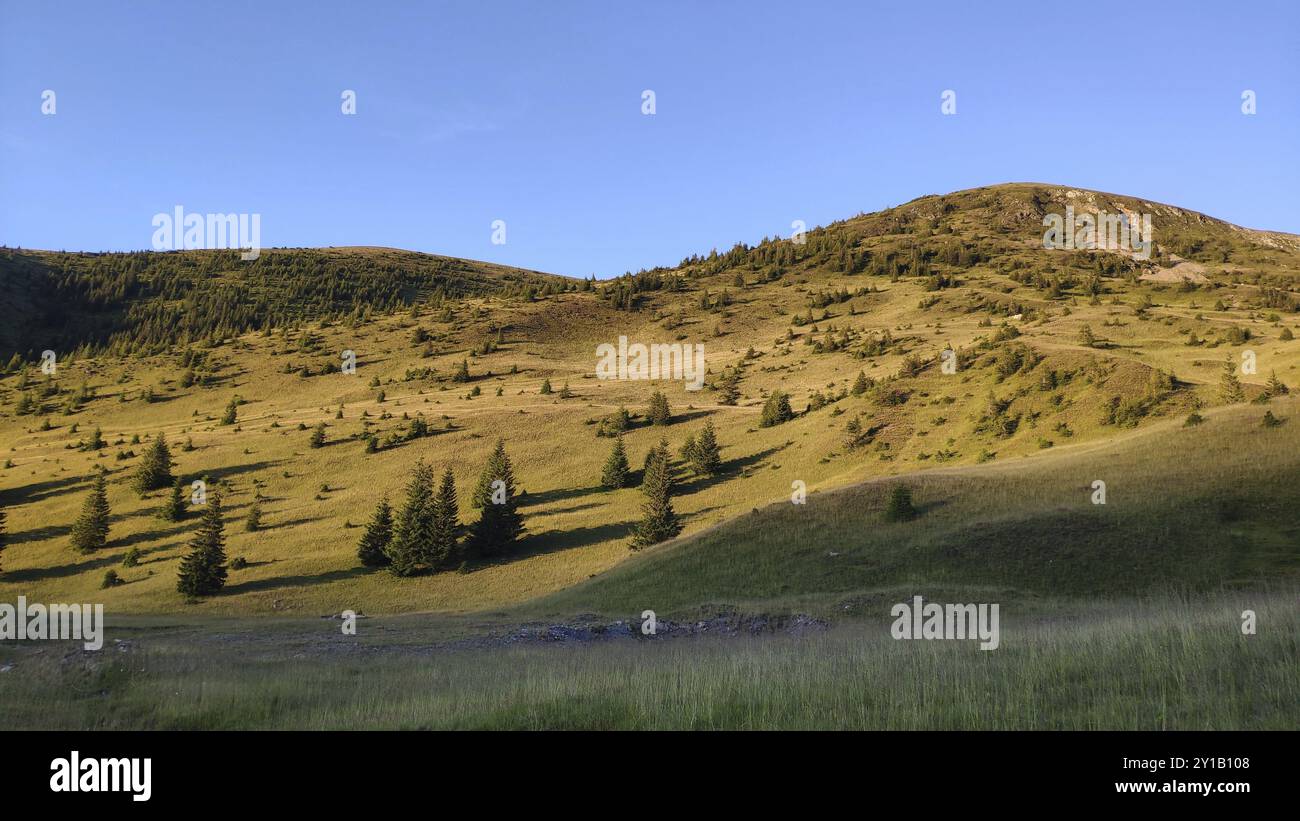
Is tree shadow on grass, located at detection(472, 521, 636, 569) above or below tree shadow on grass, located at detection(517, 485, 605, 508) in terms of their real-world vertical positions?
below

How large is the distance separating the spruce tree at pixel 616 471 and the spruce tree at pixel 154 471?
124 feet

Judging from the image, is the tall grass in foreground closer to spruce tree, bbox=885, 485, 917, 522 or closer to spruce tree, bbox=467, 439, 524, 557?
spruce tree, bbox=885, 485, 917, 522

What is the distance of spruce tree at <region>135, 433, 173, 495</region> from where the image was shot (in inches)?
2392

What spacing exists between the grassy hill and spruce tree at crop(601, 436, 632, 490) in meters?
1.48

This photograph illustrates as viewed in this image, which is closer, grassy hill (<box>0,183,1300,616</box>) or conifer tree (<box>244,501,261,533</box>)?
grassy hill (<box>0,183,1300,616</box>)

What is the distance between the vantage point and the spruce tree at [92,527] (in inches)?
1986

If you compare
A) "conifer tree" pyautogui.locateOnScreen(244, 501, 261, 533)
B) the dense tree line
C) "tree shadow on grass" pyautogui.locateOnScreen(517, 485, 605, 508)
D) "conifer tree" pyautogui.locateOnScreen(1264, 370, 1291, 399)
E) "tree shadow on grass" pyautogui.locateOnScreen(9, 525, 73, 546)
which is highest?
the dense tree line

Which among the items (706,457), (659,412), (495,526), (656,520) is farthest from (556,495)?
(659,412)

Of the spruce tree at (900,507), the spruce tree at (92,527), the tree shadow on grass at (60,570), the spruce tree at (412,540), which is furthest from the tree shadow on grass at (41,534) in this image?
the spruce tree at (900,507)

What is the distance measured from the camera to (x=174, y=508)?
54.4 m

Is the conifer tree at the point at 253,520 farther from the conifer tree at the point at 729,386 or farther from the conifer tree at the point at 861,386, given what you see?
the conifer tree at the point at 861,386

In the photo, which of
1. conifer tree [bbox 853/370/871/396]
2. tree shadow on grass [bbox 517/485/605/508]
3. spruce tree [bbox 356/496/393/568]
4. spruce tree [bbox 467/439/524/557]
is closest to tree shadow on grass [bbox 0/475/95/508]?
spruce tree [bbox 356/496/393/568]
